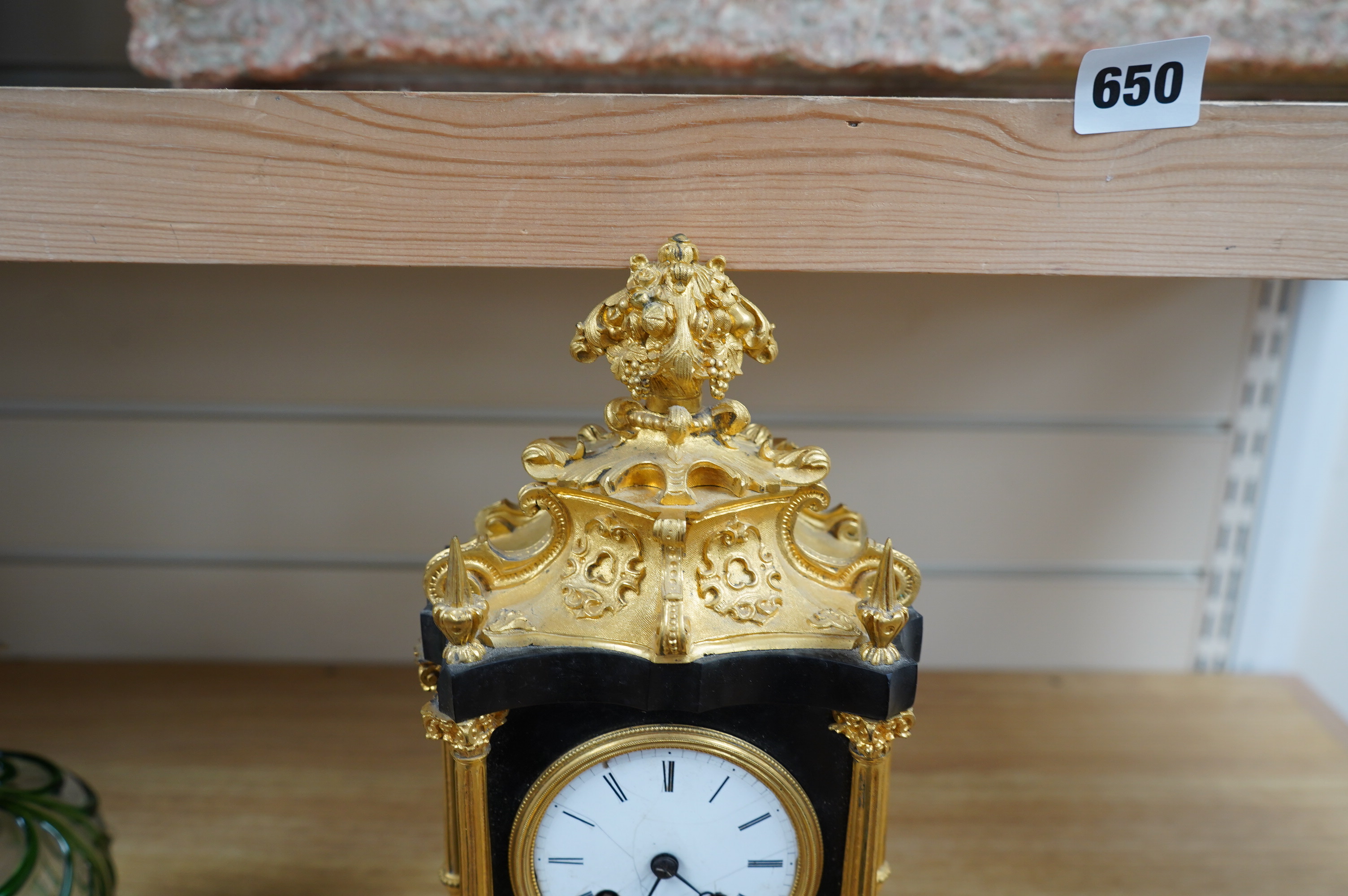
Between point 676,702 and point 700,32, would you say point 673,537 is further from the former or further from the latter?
point 700,32

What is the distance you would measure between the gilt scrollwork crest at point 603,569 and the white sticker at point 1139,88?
17.6 inches

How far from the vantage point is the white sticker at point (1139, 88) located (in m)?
0.63

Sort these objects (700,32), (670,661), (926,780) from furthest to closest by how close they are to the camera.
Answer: (926,780) → (700,32) → (670,661)

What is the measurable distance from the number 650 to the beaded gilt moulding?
295mm

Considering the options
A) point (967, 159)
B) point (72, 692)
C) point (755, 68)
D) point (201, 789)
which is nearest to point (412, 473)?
point (201, 789)

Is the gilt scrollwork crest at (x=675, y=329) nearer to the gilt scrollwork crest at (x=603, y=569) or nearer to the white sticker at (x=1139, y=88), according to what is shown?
the gilt scrollwork crest at (x=603, y=569)

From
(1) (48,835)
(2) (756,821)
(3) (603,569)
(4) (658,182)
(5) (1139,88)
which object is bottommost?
(1) (48,835)

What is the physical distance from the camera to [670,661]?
605mm

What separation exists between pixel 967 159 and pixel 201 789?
1040 mm

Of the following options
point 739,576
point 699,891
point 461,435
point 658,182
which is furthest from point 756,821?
point 461,435

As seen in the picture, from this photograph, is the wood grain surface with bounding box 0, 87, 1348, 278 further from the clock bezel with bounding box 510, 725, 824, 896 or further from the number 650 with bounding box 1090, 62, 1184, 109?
the clock bezel with bounding box 510, 725, 824, 896

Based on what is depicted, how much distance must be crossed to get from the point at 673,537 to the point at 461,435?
2.19ft

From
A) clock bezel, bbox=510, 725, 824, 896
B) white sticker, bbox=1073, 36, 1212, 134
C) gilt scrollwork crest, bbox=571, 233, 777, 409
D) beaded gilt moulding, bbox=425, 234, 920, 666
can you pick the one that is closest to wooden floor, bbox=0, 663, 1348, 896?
clock bezel, bbox=510, 725, 824, 896

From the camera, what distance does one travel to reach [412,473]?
1.22 m
